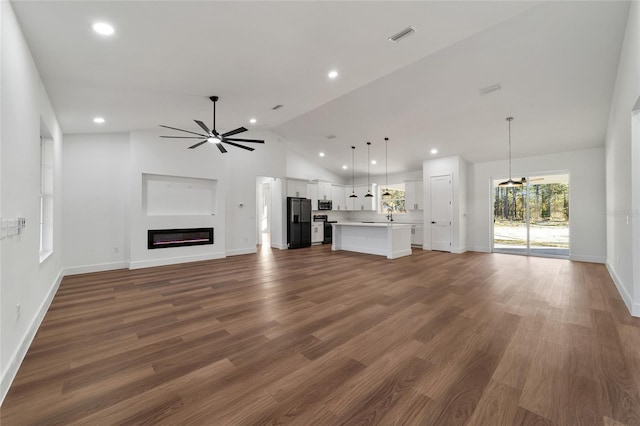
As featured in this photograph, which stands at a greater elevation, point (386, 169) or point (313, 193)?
point (386, 169)

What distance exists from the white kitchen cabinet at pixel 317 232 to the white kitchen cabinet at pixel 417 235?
3313mm

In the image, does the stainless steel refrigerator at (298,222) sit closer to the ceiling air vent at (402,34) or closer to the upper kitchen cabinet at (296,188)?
Result: the upper kitchen cabinet at (296,188)

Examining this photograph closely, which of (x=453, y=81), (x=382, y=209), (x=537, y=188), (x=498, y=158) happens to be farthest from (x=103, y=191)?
(x=537, y=188)

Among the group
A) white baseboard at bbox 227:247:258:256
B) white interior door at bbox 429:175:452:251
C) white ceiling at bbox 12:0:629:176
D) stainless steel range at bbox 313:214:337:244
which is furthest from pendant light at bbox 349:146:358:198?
white baseboard at bbox 227:247:258:256

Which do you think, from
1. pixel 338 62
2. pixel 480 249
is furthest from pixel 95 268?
pixel 480 249

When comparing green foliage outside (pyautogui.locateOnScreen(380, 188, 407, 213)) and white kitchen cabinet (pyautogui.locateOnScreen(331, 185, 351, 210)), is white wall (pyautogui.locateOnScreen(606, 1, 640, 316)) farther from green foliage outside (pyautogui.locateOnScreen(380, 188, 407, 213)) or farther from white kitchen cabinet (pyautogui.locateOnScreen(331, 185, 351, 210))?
white kitchen cabinet (pyautogui.locateOnScreen(331, 185, 351, 210))

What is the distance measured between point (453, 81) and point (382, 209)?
263 inches

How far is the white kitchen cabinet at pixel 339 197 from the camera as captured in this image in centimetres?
1080

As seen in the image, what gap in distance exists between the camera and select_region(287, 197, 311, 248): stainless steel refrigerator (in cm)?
881

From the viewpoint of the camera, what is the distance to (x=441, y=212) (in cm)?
824

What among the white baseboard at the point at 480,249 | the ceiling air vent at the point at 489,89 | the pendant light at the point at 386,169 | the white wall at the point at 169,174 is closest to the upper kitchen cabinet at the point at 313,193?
the pendant light at the point at 386,169

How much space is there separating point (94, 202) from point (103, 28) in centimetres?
434

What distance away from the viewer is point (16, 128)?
218 cm

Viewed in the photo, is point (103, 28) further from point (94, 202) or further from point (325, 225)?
point (325, 225)
